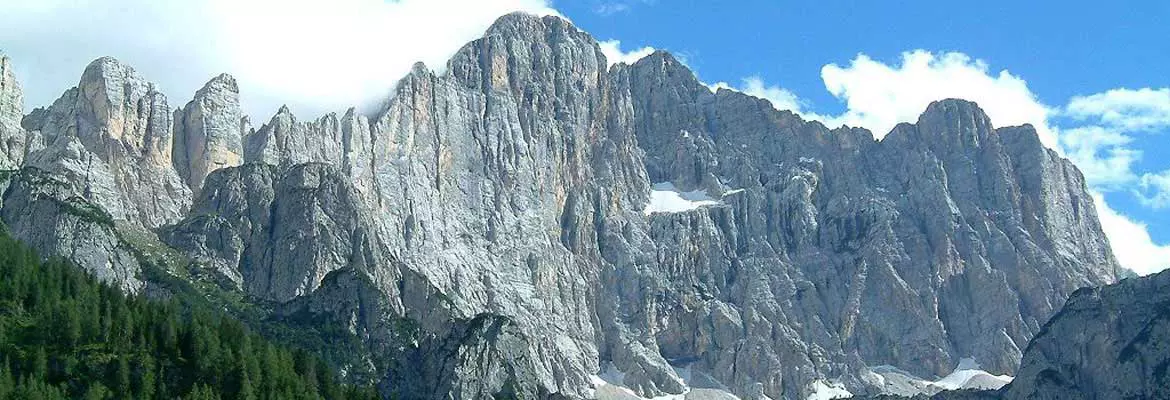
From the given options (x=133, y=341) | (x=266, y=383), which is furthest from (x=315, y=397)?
(x=133, y=341)

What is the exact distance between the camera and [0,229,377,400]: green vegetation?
480ft

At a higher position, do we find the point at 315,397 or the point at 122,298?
the point at 122,298

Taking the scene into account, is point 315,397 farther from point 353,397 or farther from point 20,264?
point 20,264

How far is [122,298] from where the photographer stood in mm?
170375

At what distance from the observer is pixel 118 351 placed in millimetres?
153000

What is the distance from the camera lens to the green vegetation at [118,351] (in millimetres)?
146250

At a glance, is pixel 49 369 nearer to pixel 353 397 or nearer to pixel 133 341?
pixel 133 341

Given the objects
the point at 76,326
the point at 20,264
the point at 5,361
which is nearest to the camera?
the point at 5,361

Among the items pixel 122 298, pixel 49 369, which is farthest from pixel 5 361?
pixel 122 298

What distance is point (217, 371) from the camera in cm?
15475

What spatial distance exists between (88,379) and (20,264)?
26826mm

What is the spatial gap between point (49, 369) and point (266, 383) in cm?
1897

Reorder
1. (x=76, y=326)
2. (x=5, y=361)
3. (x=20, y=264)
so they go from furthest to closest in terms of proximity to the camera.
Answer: (x=20, y=264)
(x=76, y=326)
(x=5, y=361)

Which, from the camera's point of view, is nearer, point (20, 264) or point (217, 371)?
point (217, 371)
